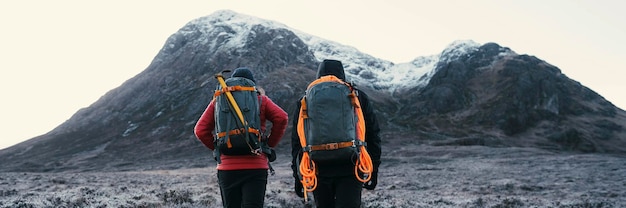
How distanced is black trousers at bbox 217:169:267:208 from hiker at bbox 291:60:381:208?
484 millimetres

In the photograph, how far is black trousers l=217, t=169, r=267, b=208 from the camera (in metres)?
5.23

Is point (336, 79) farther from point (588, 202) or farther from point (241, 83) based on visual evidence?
point (588, 202)

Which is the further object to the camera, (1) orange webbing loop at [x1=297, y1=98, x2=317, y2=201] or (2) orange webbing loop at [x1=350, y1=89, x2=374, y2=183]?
(1) orange webbing loop at [x1=297, y1=98, x2=317, y2=201]

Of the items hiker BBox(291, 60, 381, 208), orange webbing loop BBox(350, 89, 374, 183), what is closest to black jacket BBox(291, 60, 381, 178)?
hiker BBox(291, 60, 381, 208)

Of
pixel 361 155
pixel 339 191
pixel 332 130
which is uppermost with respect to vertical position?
pixel 332 130

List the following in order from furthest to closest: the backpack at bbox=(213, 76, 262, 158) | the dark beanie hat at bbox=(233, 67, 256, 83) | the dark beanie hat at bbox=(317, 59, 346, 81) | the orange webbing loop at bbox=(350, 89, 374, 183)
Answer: the dark beanie hat at bbox=(233, 67, 256, 83) < the dark beanie hat at bbox=(317, 59, 346, 81) < the backpack at bbox=(213, 76, 262, 158) < the orange webbing loop at bbox=(350, 89, 374, 183)

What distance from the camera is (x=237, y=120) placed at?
5215mm

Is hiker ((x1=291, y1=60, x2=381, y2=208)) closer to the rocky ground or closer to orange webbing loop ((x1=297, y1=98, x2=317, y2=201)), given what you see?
orange webbing loop ((x1=297, y1=98, x2=317, y2=201))

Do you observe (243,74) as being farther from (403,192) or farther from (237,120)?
(403,192)

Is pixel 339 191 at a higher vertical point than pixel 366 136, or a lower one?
lower

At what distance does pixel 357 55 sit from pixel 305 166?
461ft

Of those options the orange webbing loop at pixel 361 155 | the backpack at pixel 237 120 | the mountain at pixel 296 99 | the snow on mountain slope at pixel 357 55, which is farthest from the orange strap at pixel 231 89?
the snow on mountain slope at pixel 357 55

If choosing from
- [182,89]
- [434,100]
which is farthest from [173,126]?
[434,100]

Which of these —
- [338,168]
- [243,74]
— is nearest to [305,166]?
[338,168]
